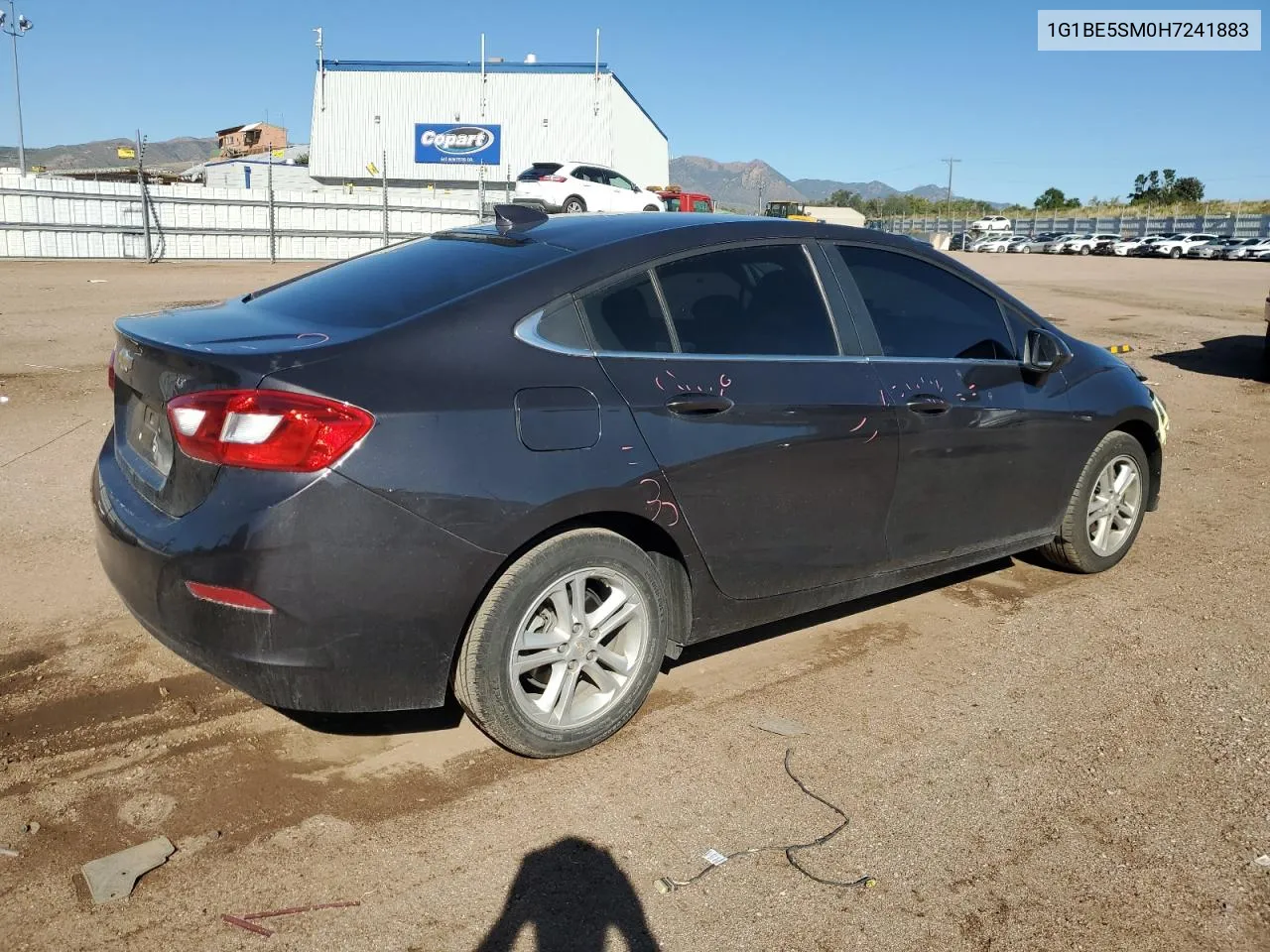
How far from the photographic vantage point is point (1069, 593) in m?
4.98

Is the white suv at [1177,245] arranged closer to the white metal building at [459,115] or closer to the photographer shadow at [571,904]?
the white metal building at [459,115]

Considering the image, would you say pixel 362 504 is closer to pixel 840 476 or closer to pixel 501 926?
pixel 501 926

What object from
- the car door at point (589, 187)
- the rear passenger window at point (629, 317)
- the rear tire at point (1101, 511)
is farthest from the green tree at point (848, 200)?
the rear passenger window at point (629, 317)

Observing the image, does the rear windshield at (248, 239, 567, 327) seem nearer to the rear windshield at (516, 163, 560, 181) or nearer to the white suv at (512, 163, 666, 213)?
the white suv at (512, 163, 666, 213)

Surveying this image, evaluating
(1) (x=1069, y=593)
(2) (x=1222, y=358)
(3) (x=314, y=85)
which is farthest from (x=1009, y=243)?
(1) (x=1069, y=593)

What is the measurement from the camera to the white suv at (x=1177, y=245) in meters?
55.6

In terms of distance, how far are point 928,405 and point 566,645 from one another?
5.85 feet

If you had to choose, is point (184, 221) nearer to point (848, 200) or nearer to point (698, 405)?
point (698, 405)

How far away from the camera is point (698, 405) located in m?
3.43

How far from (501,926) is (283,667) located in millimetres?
905

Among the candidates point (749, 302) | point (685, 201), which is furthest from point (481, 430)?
point (685, 201)

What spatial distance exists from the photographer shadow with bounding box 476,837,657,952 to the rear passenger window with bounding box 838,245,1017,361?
227 cm

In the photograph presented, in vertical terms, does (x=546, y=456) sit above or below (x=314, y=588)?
above

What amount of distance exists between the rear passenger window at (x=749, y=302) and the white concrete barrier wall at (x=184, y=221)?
70.8 feet
